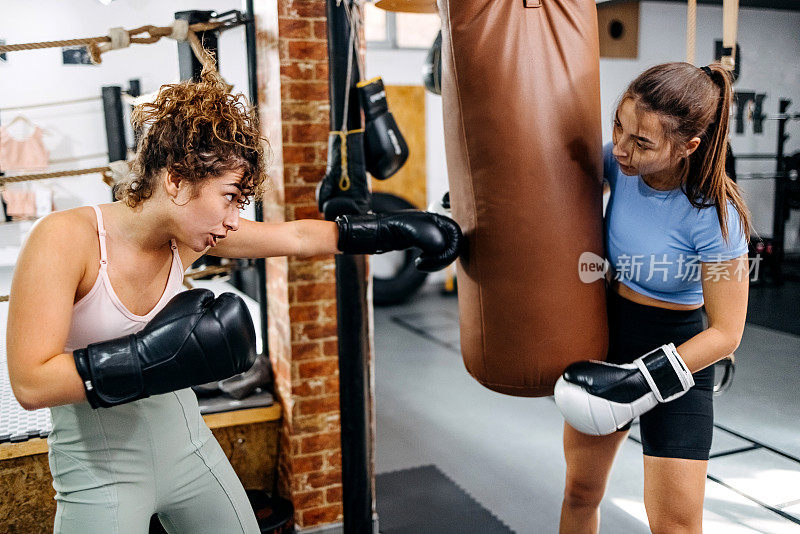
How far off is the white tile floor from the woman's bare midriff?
1314mm

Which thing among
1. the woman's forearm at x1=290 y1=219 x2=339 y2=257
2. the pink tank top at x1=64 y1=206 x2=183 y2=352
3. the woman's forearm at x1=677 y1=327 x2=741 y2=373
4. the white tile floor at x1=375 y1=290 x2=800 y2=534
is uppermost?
the woman's forearm at x1=290 y1=219 x2=339 y2=257

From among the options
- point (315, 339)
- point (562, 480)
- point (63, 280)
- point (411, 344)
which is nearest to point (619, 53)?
point (411, 344)

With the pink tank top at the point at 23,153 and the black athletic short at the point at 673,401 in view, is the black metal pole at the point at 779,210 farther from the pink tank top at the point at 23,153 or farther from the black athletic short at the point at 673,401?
the pink tank top at the point at 23,153

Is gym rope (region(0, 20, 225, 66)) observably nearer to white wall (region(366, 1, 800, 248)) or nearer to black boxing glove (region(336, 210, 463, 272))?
black boxing glove (region(336, 210, 463, 272))

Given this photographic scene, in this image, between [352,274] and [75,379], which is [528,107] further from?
[75,379]

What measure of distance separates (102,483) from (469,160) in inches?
40.7

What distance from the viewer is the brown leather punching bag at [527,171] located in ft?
4.78

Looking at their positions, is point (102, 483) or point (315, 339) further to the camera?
point (315, 339)

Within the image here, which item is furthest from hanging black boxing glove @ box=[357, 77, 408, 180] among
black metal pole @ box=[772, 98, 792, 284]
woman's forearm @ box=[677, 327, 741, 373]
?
black metal pole @ box=[772, 98, 792, 284]

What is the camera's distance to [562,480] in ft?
9.93

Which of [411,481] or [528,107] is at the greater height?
[528,107]

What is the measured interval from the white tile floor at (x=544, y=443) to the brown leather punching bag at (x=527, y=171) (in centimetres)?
137

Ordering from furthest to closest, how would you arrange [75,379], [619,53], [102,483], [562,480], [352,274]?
1. [619,53]
2. [562,480]
3. [352,274]
4. [102,483]
5. [75,379]

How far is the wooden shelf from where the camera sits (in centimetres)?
217
